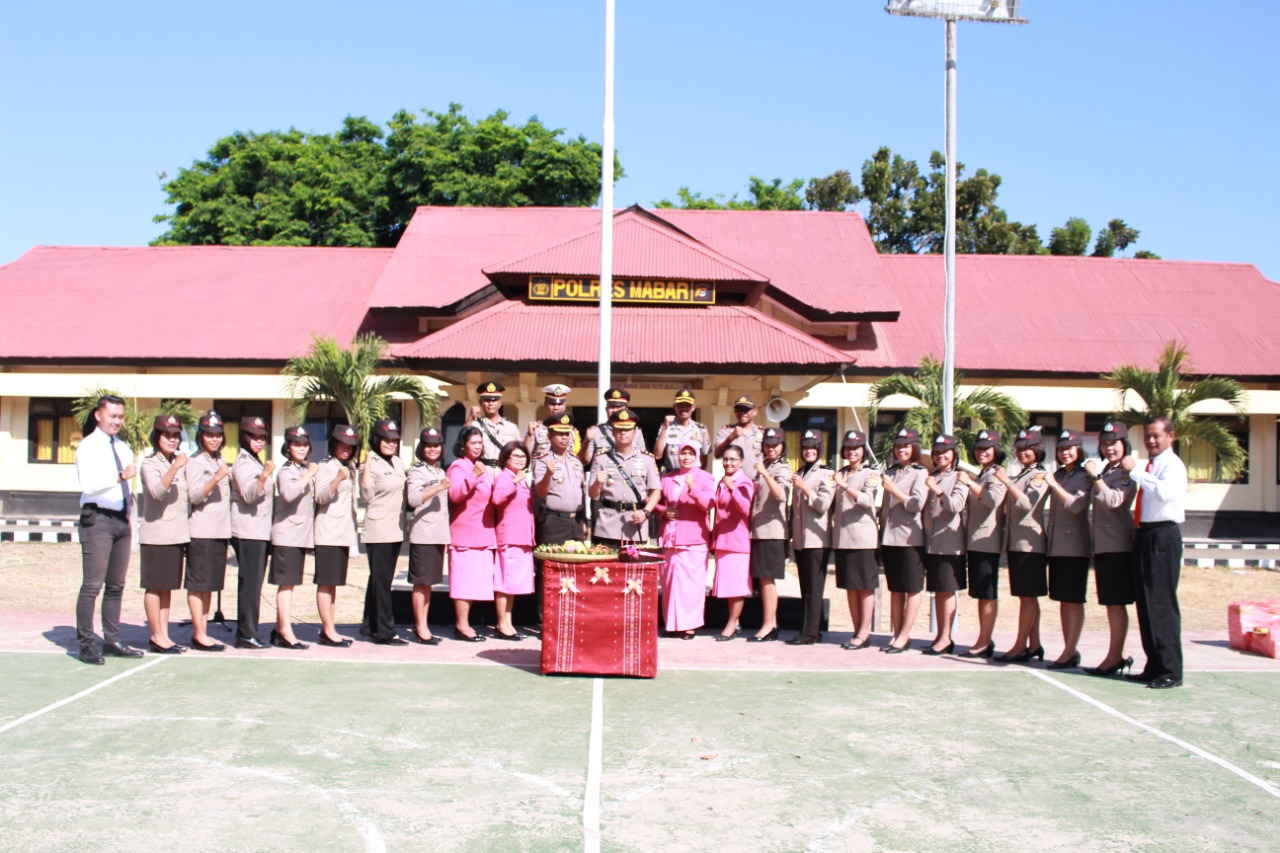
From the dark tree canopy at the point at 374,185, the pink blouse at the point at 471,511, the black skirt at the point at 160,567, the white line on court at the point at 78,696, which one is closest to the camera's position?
the white line on court at the point at 78,696

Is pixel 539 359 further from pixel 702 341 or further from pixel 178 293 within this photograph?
pixel 178 293

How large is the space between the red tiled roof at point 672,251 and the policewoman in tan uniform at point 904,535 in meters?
8.65

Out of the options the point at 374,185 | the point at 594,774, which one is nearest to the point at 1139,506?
the point at 594,774

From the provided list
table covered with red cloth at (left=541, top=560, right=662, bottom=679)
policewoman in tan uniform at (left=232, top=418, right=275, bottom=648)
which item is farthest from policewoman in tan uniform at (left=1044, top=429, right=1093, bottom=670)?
policewoman in tan uniform at (left=232, top=418, right=275, bottom=648)

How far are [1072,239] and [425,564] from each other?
3051 centimetres

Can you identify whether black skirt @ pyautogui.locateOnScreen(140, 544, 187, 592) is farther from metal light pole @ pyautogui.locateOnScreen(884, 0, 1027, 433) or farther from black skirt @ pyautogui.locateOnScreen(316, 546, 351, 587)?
metal light pole @ pyautogui.locateOnScreen(884, 0, 1027, 433)

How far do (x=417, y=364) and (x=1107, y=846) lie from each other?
13.0 m

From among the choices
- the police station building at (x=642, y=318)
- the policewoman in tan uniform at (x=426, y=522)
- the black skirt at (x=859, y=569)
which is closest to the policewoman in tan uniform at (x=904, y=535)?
the black skirt at (x=859, y=569)

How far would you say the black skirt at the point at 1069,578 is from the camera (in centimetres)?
856

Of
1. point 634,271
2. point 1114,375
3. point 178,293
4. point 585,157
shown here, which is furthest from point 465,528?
point 585,157

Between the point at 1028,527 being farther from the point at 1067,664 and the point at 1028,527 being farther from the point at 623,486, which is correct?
the point at 623,486

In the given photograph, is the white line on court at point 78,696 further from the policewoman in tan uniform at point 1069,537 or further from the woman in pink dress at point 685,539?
the policewoman in tan uniform at point 1069,537

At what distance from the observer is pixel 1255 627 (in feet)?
31.7

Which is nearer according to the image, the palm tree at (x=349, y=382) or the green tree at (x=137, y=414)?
the palm tree at (x=349, y=382)
